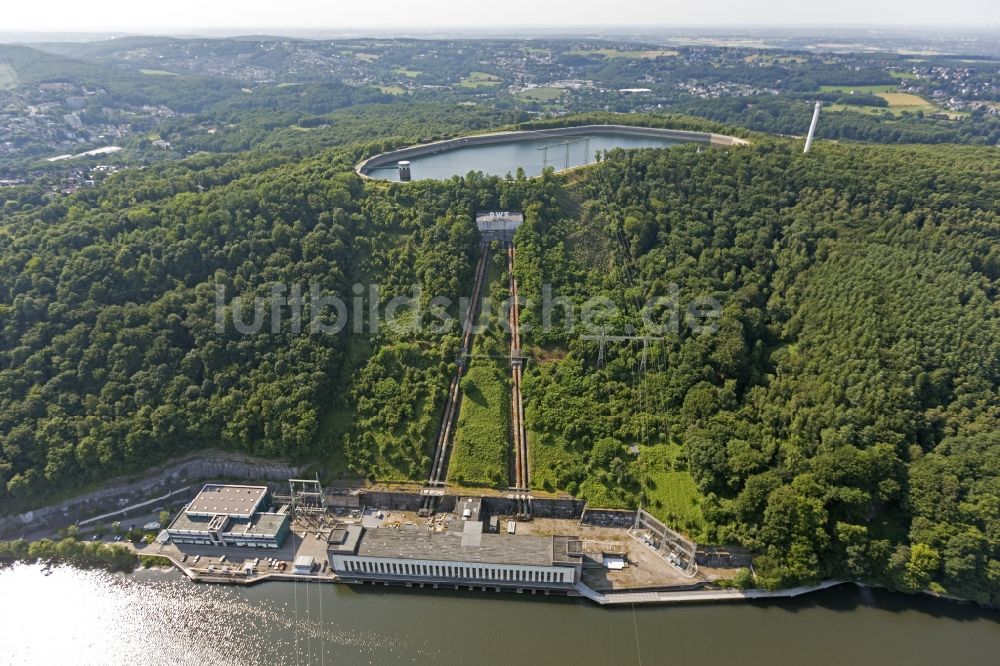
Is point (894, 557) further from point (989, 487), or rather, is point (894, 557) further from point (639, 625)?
point (639, 625)

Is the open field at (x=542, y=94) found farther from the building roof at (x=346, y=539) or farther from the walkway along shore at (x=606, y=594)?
the walkway along shore at (x=606, y=594)

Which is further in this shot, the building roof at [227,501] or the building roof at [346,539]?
the building roof at [227,501]

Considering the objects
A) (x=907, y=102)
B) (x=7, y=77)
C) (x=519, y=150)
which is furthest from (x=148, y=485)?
(x=907, y=102)

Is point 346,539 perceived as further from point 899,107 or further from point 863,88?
point 863,88

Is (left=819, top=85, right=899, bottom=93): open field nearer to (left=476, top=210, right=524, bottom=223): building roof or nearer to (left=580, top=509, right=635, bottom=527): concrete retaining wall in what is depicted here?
(left=476, top=210, right=524, bottom=223): building roof

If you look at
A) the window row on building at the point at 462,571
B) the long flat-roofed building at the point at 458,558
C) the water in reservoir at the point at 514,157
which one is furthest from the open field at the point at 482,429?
the water in reservoir at the point at 514,157

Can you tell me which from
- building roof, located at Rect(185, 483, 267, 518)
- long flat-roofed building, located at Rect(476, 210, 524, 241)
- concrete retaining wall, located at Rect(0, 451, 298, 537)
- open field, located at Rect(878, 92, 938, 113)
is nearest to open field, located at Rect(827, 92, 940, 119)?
open field, located at Rect(878, 92, 938, 113)

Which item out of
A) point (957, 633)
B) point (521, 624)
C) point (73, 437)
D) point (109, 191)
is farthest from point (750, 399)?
point (109, 191)
